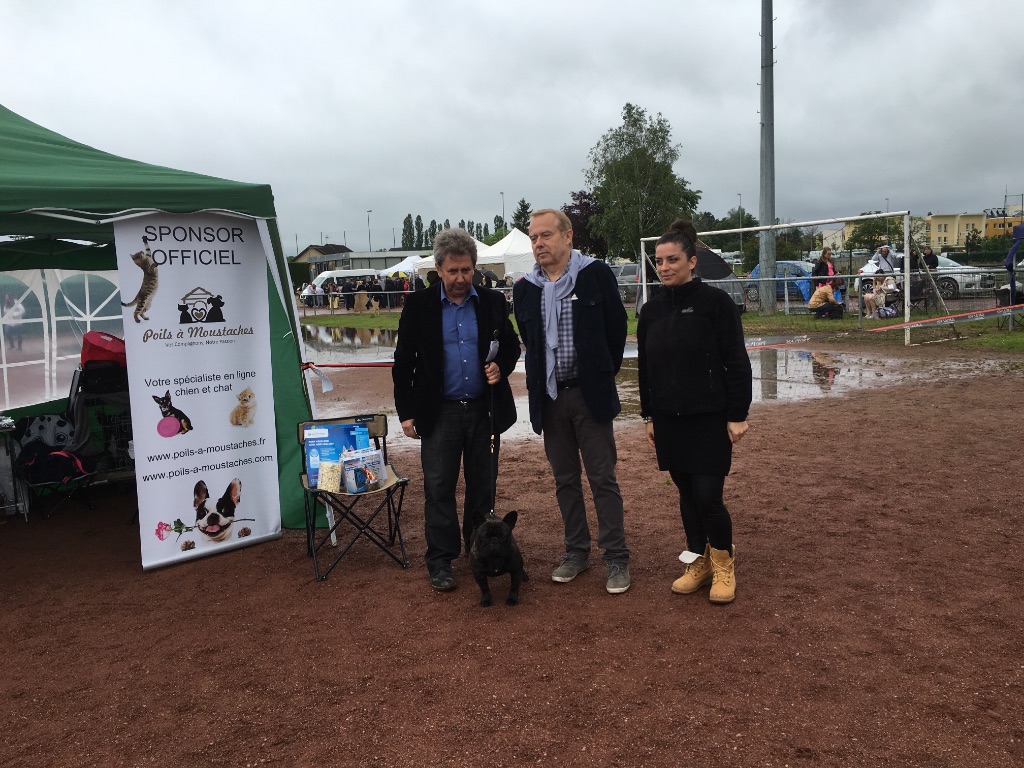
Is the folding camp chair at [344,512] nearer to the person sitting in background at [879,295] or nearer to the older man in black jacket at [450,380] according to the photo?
the older man in black jacket at [450,380]

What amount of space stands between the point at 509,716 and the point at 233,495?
9.52 ft

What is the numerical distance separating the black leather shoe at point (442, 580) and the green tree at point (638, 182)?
40353 millimetres

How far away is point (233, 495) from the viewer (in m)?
5.47

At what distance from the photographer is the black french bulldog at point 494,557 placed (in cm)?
431

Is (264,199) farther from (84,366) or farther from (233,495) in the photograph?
(84,366)

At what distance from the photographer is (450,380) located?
15.3ft

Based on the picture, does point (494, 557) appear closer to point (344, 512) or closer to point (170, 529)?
point (344, 512)

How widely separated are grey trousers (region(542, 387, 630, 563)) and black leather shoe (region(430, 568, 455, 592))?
27.7 inches

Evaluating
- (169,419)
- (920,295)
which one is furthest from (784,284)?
(169,419)

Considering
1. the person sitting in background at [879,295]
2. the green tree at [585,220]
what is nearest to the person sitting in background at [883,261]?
the person sitting in background at [879,295]

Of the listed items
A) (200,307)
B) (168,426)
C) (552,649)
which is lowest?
(552,649)

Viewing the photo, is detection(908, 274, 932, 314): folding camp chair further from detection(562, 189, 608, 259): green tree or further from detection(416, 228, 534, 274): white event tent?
detection(562, 189, 608, 259): green tree

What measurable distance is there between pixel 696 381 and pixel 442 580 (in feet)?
5.97

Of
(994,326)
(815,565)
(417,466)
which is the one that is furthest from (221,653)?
(994,326)
